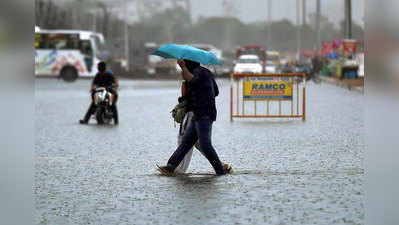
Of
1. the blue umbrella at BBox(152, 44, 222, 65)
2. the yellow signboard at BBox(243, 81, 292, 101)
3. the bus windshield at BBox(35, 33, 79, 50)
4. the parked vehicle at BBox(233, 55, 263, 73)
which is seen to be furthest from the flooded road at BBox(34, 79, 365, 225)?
the parked vehicle at BBox(233, 55, 263, 73)

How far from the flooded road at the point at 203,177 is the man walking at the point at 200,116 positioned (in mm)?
210

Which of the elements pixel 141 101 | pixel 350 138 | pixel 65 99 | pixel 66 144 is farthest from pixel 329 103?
pixel 66 144

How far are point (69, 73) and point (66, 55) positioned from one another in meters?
1.05

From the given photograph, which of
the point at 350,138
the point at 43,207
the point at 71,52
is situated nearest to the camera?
the point at 43,207

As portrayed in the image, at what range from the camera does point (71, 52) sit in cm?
5275

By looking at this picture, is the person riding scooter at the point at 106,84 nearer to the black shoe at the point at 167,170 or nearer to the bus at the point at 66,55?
the black shoe at the point at 167,170

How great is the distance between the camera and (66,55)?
172 ft

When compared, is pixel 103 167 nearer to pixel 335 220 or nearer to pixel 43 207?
pixel 43 207

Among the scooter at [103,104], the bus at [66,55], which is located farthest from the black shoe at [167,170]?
the bus at [66,55]

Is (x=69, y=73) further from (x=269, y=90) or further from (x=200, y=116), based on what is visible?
(x=200, y=116)

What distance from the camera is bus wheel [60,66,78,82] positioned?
52188 mm

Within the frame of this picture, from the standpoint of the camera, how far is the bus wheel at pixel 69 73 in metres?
52.2

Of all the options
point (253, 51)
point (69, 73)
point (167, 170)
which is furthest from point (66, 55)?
point (167, 170)

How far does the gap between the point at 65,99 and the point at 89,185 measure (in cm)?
2104
